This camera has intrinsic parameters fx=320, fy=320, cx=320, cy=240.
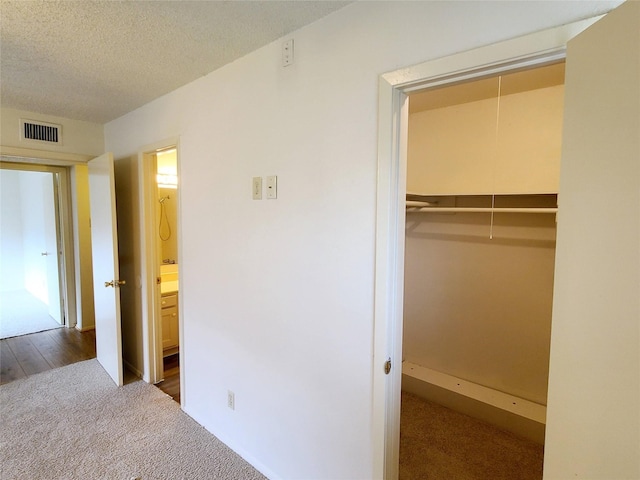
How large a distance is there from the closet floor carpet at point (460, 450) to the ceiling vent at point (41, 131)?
3.97 metres

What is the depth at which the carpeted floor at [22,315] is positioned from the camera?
4.26m

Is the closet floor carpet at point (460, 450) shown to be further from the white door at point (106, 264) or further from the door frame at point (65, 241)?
the door frame at point (65, 241)

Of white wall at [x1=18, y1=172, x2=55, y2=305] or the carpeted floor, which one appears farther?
white wall at [x1=18, y1=172, x2=55, y2=305]

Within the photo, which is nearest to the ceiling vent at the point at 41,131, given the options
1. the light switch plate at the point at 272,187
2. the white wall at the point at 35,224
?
the white wall at the point at 35,224

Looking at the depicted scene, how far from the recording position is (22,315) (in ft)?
15.8

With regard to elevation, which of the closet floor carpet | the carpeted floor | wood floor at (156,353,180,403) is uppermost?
the carpeted floor

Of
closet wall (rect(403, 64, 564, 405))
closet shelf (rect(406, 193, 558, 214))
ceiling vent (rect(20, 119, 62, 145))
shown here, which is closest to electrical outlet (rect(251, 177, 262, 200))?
closet shelf (rect(406, 193, 558, 214))

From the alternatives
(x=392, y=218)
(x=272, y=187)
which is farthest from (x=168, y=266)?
(x=392, y=218)

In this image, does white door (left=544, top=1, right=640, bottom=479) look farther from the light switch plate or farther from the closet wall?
the closet wall

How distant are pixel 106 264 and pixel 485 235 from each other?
329 centimetres

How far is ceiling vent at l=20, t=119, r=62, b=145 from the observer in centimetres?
284

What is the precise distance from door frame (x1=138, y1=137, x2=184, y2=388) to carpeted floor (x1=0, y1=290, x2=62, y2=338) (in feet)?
8.39

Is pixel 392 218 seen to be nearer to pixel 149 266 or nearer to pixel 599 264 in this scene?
pixel 599 264

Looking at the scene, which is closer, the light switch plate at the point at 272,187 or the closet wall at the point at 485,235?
the light switch plate at the point at 272,187
